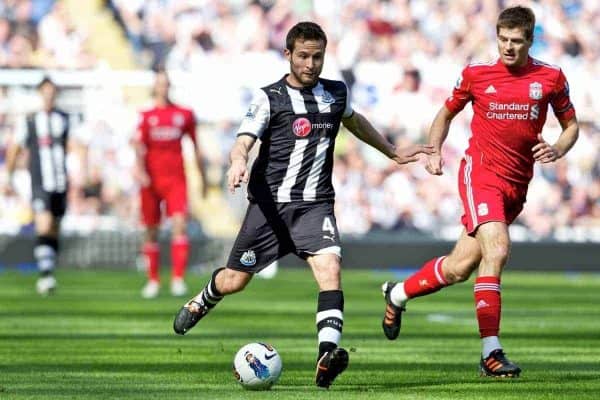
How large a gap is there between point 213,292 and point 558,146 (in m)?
2.21

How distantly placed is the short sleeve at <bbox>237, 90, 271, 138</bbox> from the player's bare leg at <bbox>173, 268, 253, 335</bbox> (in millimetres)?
893

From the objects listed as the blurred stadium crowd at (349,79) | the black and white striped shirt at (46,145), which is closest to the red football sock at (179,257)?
the black and white striped shirt at (46,145)

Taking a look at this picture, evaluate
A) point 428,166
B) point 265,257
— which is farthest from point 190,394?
point 428,166

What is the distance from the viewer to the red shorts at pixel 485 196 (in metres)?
8.38

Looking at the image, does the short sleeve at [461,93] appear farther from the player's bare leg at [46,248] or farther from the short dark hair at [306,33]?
the player's bare leg at [46,248]

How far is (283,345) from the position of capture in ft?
33.8

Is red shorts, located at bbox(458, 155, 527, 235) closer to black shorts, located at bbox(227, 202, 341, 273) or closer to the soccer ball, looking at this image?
black shorts, located at bbox(227, 202, 341, 273)

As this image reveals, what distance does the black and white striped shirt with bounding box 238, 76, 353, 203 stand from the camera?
798 centimetres

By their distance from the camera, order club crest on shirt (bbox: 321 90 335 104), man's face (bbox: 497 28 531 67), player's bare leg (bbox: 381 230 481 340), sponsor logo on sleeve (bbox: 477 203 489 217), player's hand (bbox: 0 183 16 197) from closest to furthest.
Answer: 1. club crest on shirt (bbox: 321 90 335 104)
2. man's face (bbox: 497 28 531 67)
3. sponsor logo on sleeve (bbox: 477 203 489 217)
4. player's bare leg (bbox: 381 230 481 340)
5. player's hand (bbox: 0 183 16 197)

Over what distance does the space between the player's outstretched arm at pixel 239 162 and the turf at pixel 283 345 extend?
1.06 meters

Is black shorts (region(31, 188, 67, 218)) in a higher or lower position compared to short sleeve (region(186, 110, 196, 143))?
lower

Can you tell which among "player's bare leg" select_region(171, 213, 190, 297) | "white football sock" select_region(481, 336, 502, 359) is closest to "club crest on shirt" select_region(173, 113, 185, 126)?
"player's bare leg" select_region(171, 213, 190, 297)

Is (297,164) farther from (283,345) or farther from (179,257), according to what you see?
(179,257)

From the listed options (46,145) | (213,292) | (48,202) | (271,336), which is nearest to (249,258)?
(213,292)
